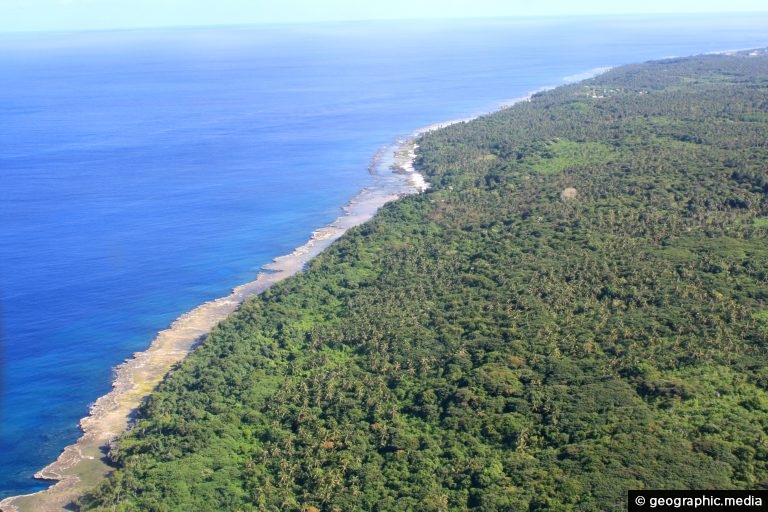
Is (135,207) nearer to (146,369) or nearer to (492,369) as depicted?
(146,369)

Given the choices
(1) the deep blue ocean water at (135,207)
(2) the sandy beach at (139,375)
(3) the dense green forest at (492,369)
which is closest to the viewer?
(3) the dense green forest at (492,369)

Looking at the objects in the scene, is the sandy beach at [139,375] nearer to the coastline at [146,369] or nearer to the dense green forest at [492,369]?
the coastline at [146,369]

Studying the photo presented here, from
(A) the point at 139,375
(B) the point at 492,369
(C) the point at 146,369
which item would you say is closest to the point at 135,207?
(C) the point at 146,369

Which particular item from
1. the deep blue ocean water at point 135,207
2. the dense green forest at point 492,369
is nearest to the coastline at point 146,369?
the deep blue ocean water at point 135,207

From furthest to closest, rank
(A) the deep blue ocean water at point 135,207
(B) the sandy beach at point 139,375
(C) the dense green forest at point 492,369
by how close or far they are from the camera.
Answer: (A) the deep blue ocean water at point 135,207, (B) the sandy beach at point 139,375, (C) the dense green forest at point 492,369

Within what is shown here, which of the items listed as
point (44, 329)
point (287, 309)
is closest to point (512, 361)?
point (287, 309)

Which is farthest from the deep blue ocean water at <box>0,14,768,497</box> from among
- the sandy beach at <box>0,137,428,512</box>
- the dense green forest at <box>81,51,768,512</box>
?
the dense green forest at <box>81,51,768,512</box>
